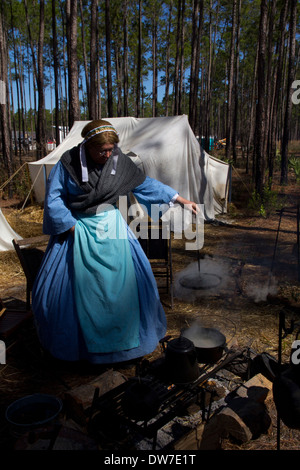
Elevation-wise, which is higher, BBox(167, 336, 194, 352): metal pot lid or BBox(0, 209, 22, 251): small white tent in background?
BBox(167, 336, 194, 352): metal pot lid

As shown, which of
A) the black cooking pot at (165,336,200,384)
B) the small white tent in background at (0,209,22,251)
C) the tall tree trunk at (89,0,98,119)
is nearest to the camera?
the black cooking pot at (165,336,200,384)

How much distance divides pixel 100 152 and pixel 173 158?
599 centimetres

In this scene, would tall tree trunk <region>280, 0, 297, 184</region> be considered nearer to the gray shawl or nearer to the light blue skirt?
the gray shawl

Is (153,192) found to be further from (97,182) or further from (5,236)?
(5,236)

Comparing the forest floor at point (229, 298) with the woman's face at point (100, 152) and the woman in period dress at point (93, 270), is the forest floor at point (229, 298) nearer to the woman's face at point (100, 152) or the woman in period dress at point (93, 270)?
the woman in period dress at point (93, 270)

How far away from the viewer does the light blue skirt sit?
2498 mm

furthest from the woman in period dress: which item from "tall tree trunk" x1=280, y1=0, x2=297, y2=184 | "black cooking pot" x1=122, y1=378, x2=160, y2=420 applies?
"tall tree trunk" x1=280, y1=0, x2=297, y2=184

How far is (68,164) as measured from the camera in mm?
2625

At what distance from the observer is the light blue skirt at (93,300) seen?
8.20ft

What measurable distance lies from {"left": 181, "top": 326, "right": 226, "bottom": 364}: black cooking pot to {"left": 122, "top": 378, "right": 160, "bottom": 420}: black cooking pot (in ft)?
2.01

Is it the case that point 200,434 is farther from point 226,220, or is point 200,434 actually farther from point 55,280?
point 226,220

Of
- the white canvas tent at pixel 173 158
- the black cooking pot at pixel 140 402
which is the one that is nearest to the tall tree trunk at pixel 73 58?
the white canvas tent at pixel 173 158

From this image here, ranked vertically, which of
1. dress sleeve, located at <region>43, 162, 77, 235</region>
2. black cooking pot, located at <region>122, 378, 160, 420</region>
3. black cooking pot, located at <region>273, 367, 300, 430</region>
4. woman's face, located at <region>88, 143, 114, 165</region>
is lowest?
black cooking pot, located at <region>122, 378, 160, 420</region>
